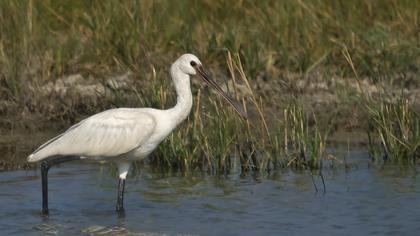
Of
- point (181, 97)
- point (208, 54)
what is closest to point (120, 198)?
point (181, 97)

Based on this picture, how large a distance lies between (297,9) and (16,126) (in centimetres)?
331

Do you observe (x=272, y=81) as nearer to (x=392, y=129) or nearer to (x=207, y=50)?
(x=207, y=50)

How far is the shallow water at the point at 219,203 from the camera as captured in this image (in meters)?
9.12

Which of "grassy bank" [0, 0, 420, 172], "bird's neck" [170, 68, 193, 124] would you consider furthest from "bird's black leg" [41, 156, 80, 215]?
"grassy bank" [0, 0, 420, 172]

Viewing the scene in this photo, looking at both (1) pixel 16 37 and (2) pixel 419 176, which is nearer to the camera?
(2) pixel 419 176

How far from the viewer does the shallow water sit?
9125mm

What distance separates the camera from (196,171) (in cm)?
1098

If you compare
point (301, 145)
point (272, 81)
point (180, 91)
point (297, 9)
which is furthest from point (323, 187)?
point (297, 9)

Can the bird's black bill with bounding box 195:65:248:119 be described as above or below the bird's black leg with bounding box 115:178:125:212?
above

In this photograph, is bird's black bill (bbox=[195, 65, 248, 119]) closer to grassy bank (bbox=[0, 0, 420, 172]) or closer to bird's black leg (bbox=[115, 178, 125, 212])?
bird's black leg (bbox=[115, 178, 125, 212])

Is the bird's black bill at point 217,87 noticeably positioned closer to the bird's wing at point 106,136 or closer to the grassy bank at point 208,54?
the bird's wing at point 106,136

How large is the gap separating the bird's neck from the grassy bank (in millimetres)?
2059

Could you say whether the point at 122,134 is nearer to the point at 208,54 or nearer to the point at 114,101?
the point at 114,101

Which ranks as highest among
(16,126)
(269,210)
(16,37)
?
(16,37)
